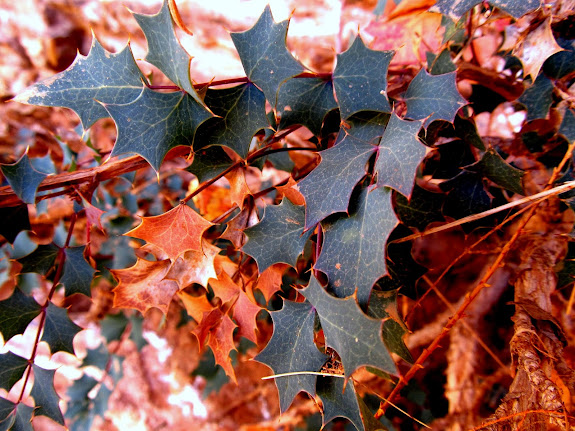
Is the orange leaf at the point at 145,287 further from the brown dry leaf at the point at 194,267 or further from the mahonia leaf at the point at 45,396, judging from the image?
the mahonia leaf at the point at 45,396

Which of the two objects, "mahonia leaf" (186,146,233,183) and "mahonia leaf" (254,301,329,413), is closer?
"mahonia leaf" (254,301,329,413)

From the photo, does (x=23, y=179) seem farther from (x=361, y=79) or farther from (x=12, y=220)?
(x=361, y=79)

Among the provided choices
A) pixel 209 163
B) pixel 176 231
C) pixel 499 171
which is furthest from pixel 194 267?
pixel 499 171

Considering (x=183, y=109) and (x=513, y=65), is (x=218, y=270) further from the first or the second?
(x=513, y=65)

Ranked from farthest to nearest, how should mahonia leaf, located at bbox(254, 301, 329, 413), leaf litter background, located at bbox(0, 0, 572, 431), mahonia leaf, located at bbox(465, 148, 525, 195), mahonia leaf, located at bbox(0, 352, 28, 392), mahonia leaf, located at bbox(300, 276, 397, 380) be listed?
1. leaf litter background, located at bbox(0, 0, 572, 431)
2. mahonia leaf, located at bbox(0, 352, 28, 392)
3. mahonia leaf, located at bbox(465, 148, 525, 195)
4. mahonia leaf, located at bbox(254, 301, 329, 413)
5. mahonia leaf, located at bbox(300, 276, 397, 380)

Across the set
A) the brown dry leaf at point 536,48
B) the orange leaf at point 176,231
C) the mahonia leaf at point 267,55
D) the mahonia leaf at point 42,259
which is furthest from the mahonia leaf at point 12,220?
the brown dry leaf at point 536,48

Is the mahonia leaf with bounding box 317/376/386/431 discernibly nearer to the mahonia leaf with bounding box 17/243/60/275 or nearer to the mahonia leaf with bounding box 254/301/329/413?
the mahonia leaf with bounding box 254/301/329/413

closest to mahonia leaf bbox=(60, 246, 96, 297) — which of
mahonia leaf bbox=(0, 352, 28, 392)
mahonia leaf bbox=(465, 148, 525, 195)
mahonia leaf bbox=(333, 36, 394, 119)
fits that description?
mahonia leaf bbox=(0, 352, 28, 392)
